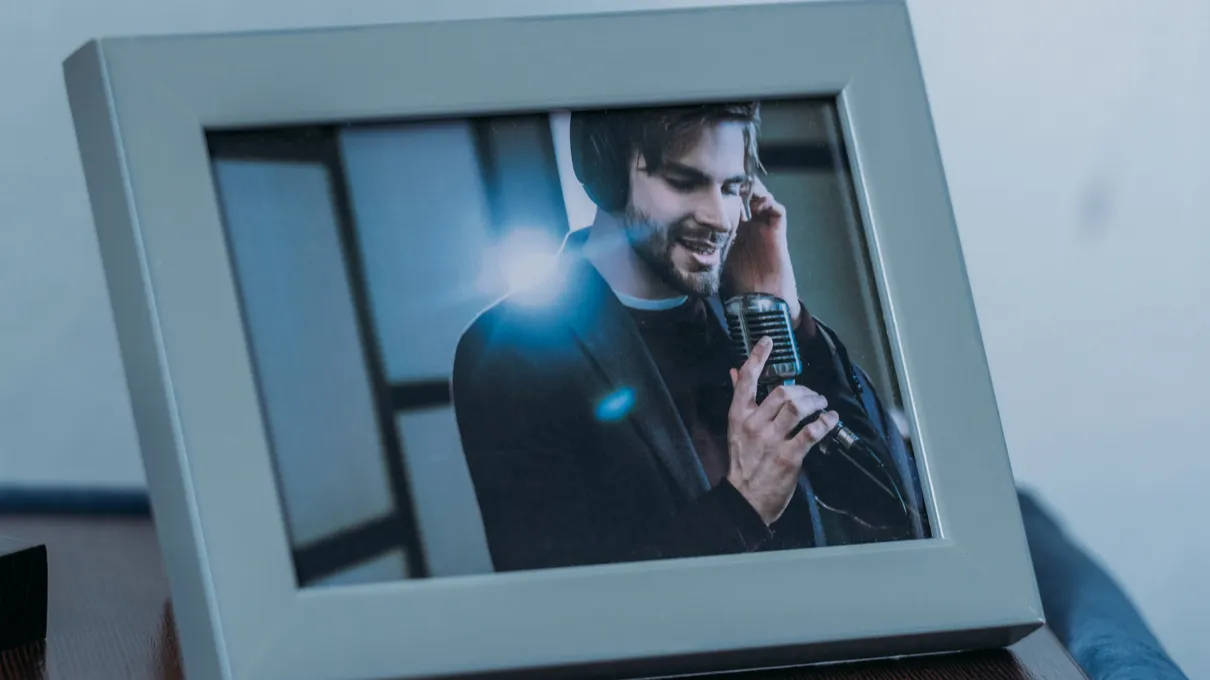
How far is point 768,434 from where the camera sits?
49 centimetres

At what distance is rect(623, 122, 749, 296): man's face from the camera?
0.51 metres

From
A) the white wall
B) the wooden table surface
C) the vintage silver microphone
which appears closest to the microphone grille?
the vintage silver microphone

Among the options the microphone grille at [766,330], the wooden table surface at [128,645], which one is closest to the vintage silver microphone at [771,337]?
the microphone grille at [766,330]

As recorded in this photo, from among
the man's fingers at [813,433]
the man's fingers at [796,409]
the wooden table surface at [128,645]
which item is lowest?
the wooden table surface at [128,645]

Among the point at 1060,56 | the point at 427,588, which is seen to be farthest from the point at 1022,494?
the point at 427,588

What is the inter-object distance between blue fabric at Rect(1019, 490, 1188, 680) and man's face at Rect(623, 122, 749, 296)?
28 cm

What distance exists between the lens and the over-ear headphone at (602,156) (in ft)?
1.67

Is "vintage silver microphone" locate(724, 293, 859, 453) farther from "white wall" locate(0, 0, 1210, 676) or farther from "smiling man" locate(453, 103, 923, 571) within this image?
"white wall" locate(0, 0, 1210, 676)

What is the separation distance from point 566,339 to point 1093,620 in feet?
1.09

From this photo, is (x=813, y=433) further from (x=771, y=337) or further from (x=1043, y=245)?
(x=1043, y=245)

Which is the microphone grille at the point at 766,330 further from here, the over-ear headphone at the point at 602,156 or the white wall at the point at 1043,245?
the white wall at the point at 1043,245

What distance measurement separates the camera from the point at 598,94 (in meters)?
0.51

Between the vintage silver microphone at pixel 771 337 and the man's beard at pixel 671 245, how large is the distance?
0.02 meters

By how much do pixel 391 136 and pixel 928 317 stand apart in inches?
10.7
